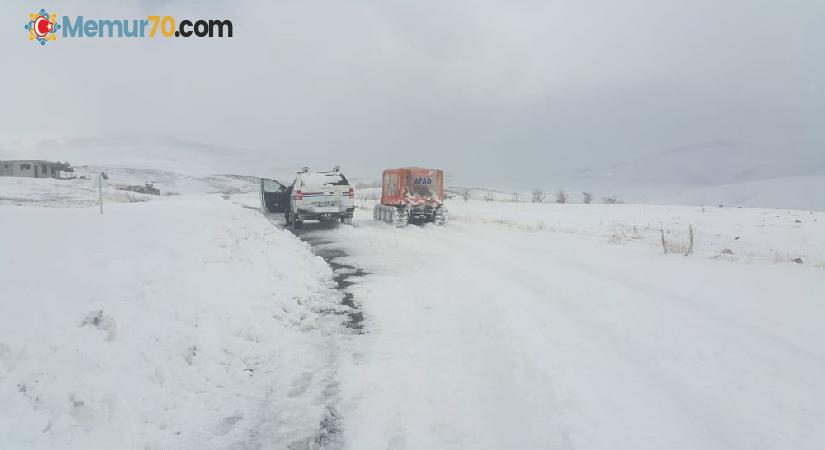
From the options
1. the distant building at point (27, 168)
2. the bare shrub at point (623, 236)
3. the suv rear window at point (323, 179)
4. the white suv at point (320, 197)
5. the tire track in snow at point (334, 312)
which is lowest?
the tire track in snow at point (334, 312)

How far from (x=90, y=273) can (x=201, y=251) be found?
2.50m

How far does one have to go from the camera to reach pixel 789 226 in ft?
74.5

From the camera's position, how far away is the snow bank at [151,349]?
10.9 feet

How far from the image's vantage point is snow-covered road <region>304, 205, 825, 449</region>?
3.54 m

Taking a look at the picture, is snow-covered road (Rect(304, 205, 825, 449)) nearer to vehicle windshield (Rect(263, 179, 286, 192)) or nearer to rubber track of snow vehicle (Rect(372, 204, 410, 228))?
rubber track of snow vehicle (Rect(372, 204, 410, 228))

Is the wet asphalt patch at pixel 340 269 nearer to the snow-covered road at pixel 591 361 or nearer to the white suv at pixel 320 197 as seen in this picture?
the snow-covered road at pixel 591 361

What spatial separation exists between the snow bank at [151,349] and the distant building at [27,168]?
206 feet

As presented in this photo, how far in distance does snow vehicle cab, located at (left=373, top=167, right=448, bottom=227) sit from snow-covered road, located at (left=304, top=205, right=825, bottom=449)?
11783mm

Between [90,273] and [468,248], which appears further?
[468,248]

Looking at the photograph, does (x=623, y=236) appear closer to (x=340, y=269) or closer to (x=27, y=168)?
(x=340, y=269)

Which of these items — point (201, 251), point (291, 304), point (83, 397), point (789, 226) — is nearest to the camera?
point (83, 397)

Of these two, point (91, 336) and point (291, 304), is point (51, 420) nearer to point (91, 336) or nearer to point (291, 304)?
point (91, 336)

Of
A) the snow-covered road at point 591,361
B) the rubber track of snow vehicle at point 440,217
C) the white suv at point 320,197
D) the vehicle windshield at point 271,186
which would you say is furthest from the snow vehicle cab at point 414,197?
the snow-covered road at point 591,361

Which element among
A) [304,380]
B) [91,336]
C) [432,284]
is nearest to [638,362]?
[304,380]
